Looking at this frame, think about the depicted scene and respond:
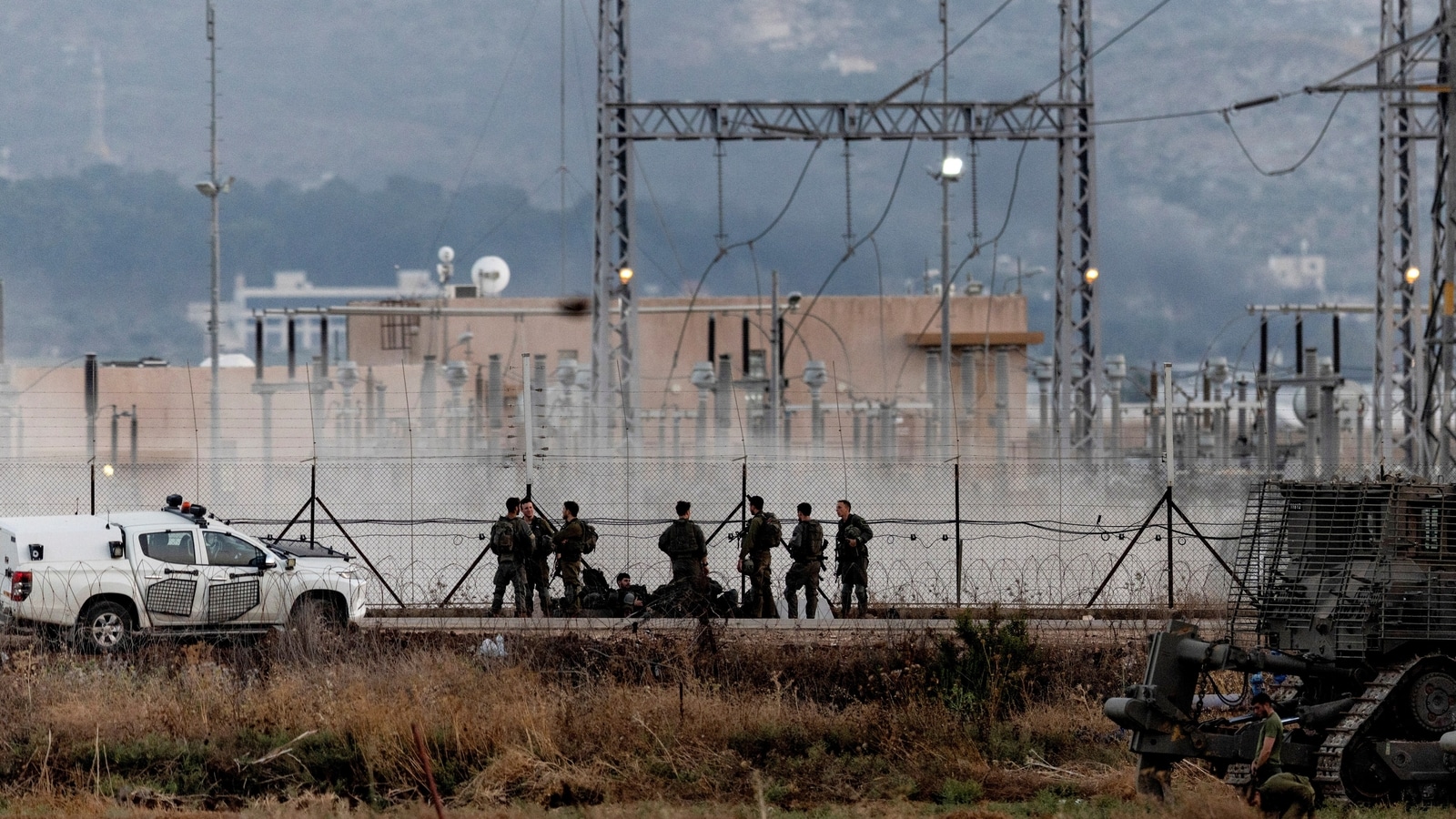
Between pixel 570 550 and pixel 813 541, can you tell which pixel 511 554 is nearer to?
pixel 570 550

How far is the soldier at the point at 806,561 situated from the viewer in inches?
780

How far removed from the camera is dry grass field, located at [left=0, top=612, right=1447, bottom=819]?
12.7 meters

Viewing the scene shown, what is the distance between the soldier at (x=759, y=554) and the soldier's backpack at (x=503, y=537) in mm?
2529

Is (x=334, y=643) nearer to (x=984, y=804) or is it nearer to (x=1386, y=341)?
(x=984, y=804)

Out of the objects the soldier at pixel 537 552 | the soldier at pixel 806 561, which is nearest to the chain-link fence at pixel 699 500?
the soldier at pixel 537 552

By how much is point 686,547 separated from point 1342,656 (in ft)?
27.3

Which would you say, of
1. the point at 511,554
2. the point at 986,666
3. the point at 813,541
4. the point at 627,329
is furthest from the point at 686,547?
the point at 627,329

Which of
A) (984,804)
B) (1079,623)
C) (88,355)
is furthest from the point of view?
(88,355)

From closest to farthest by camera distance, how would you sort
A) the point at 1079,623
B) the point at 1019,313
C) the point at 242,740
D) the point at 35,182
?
the point at 242,740 < the point at 1079,623 < the point at 1019,313 < the point at 35,182

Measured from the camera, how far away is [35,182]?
192125 millimetres

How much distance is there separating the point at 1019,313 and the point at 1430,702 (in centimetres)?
4236

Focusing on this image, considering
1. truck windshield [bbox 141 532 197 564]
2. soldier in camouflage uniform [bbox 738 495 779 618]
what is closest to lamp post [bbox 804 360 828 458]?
soldier in camouflage uniform [bbox 738 495 779 618]

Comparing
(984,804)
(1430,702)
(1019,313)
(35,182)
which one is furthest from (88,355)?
(35,182)

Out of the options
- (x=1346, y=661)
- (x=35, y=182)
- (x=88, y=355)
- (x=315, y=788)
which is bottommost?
(x=315, y=788)
